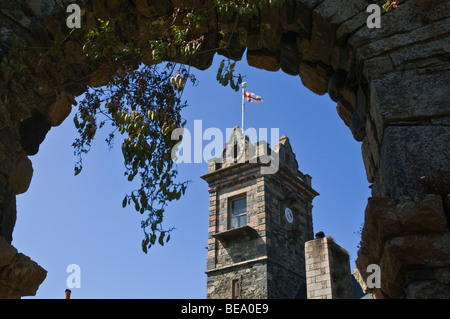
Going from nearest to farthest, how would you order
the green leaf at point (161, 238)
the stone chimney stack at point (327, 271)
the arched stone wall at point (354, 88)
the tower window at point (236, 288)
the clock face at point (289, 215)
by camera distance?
the arched stone wall at point (354, 88), the green leaf at point (161, 238), the stone chimney stack at point (327, 271), the tower window at point (236, 288), the clock face at point (289, 215)

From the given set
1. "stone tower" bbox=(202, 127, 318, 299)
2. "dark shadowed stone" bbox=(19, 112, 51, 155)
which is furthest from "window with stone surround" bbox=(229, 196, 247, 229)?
"dark shadowed stone" bbox=(19, 112, 51, 155)

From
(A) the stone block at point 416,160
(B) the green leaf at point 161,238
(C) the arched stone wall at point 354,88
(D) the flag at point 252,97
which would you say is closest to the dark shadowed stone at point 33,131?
(C) the arched stone wall at point 354,88

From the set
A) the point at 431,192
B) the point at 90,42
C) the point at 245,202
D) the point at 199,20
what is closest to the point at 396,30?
the point at 431,192

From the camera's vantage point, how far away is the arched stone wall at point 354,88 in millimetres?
1959

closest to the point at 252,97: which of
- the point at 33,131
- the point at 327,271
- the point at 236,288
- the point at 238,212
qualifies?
the point at 238,212

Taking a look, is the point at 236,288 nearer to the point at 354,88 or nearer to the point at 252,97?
the point at 252,97

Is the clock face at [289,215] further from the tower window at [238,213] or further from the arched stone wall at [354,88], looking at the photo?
the arched stone wall at [354,88]

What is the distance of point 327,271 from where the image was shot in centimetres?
1235

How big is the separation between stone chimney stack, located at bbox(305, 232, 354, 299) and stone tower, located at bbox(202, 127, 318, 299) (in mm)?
5129

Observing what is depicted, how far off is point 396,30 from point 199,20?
148 cm

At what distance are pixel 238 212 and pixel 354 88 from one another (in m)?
18.2

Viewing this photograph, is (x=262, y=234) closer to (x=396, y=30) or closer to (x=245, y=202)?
(x=245, y=202)
